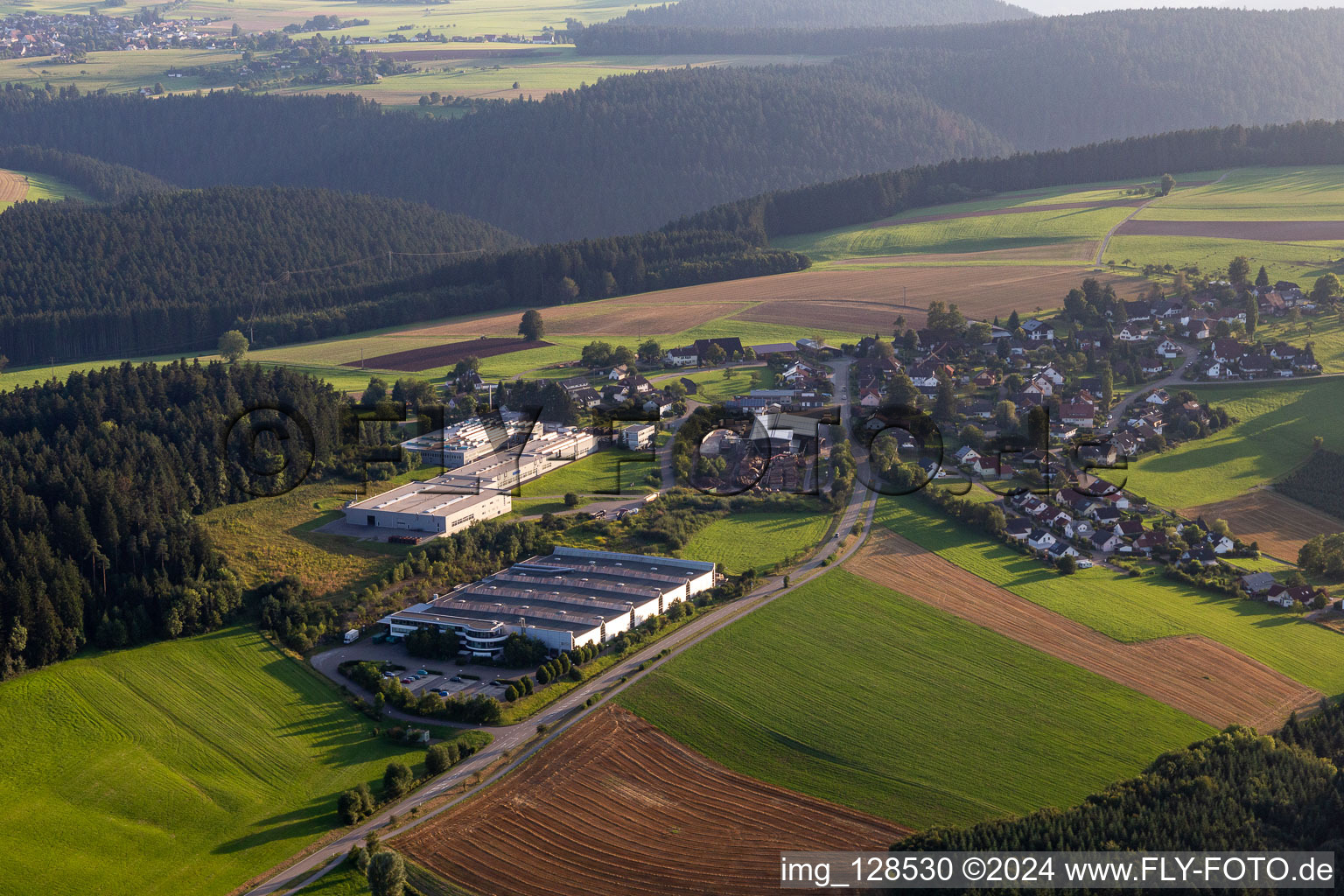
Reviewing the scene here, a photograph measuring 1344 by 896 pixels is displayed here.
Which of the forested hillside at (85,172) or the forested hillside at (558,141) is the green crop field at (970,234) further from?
the forested hillside at (85,172)

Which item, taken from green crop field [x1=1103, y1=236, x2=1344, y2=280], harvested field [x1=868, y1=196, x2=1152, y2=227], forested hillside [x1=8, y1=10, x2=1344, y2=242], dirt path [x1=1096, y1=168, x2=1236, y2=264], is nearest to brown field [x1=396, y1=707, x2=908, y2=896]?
green crop field [x1=1103, y1=236, x2=1344, y2=280]

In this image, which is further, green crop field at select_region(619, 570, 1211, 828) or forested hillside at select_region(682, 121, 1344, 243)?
forested hillside at select_region(682, 121, 1344, 243)

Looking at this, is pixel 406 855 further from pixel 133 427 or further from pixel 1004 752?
pixel 133 427

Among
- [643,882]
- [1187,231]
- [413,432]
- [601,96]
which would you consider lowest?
[643,882]

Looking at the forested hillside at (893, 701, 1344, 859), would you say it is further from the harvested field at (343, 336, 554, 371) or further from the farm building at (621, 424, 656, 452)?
the harvested field at (343, 336, 554, 371)

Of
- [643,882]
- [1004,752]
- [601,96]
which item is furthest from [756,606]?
[601,96]

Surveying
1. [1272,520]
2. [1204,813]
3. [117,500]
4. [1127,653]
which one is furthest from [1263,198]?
[117,500]
